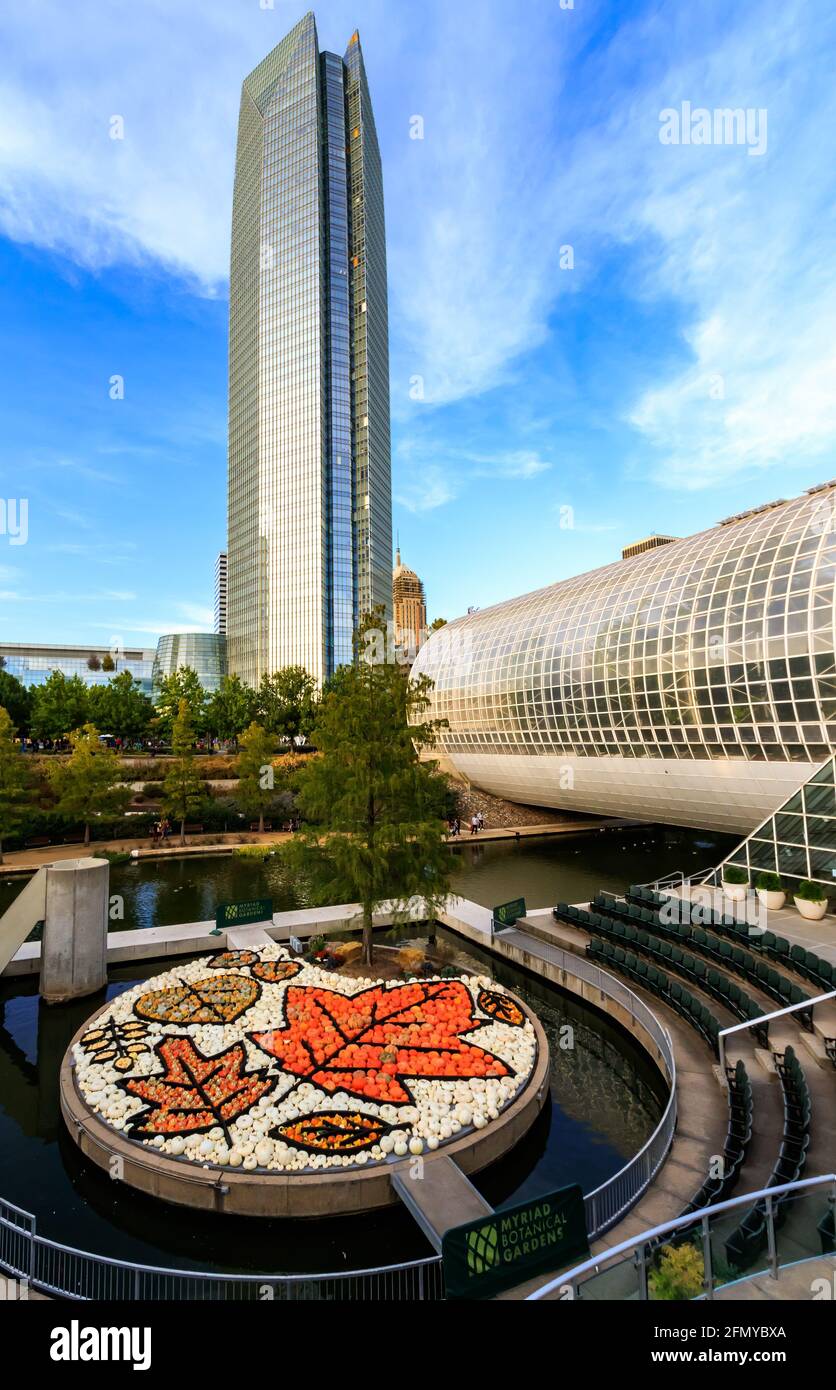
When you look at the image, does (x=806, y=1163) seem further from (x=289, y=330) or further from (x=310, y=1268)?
(x=289, y=330)

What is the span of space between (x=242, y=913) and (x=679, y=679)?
1117 inches

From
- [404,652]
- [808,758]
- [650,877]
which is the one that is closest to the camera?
[808,758]

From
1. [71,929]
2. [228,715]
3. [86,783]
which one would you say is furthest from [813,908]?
[228,715]

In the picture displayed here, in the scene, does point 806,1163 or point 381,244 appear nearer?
point 806,1163

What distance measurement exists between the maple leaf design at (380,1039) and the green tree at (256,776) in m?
33.5

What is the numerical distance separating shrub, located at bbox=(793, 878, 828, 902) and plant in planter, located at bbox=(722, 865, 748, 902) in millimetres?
2470

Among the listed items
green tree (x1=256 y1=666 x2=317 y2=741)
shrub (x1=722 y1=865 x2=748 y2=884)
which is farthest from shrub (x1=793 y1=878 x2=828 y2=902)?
green tree (x1=256 y1=666 x2=317 y2=741)

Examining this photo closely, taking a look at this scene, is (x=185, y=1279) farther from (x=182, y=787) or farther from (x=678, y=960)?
(x=182, y=787)

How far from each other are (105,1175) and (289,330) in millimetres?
160540

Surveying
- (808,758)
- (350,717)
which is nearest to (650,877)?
(808,758)

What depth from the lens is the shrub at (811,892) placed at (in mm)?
25750

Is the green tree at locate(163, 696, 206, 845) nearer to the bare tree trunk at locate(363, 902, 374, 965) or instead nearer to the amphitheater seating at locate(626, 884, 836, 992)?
the bare tree trunk at locate(363, 902, 374, 965)

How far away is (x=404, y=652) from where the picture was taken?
191m

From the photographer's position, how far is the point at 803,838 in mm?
28422
